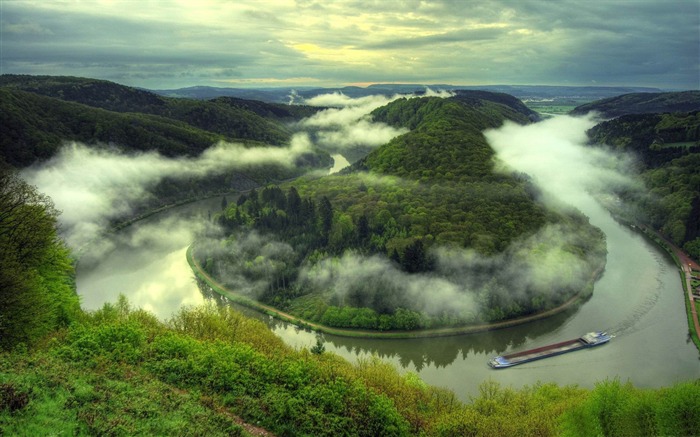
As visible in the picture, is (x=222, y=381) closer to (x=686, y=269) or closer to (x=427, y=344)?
(x=427, y=344)

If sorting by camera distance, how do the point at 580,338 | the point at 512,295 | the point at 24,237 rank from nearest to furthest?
the point at 24,237, the point at 580,338, the point at 512,295

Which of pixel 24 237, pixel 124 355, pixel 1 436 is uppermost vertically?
pixel 24 237

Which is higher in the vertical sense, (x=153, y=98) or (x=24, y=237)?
(x=153, y=98)

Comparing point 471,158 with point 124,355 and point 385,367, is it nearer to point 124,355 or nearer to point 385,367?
point 385,367

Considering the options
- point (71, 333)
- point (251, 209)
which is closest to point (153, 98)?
point (251, 209)

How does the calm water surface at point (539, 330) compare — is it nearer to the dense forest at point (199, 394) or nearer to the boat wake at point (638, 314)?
the boat wake at point (638, 314)

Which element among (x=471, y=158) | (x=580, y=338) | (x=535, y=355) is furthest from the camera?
(x=471, y=158)
